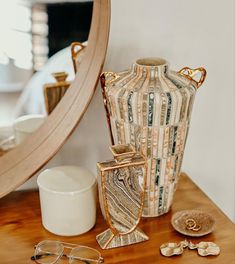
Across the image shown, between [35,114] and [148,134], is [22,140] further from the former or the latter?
[148,134]

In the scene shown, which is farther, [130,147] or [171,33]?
[171,33]

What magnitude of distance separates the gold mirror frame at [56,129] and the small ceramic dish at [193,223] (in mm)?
265

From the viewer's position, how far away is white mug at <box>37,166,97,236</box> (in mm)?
857

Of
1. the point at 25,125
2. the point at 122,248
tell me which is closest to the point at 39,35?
the point at 25,125

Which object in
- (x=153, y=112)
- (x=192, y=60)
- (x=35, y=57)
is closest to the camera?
(x=153, y=112)

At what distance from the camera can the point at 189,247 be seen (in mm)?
847

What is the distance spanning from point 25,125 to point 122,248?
12.2 inches

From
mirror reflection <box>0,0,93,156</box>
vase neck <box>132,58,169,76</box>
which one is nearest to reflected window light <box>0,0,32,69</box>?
mirror reflection <box>0,0,93,156</box>

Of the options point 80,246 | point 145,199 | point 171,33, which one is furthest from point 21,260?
point 171,33

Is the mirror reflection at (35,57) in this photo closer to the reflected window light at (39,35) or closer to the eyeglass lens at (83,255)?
the reflected window light at (39,35)

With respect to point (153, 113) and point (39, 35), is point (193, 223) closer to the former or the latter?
point (153, 113)

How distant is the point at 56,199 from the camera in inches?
33.7

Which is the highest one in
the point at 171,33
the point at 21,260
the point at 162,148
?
the point at 171,33

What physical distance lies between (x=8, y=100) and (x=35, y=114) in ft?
0.19
